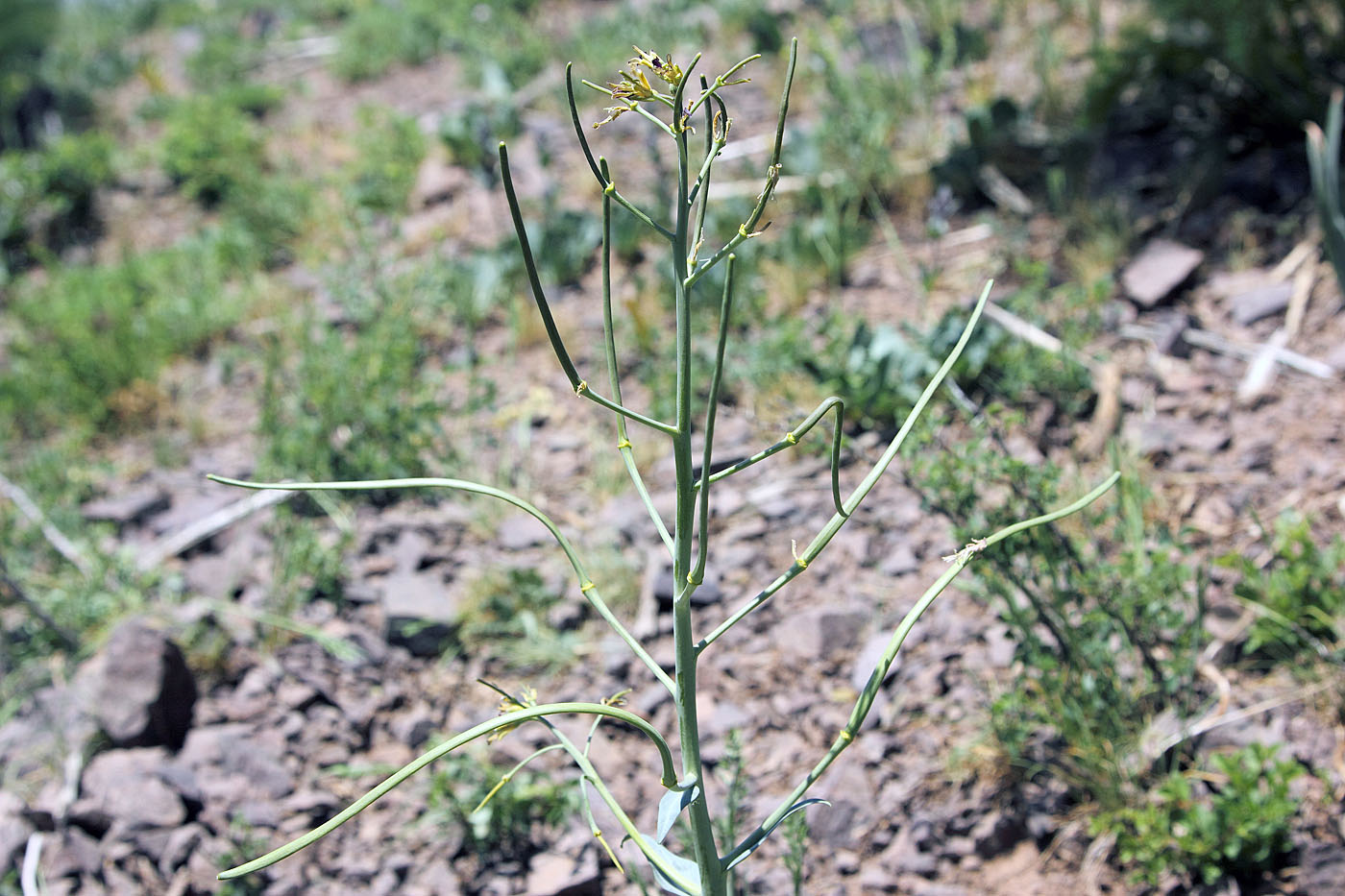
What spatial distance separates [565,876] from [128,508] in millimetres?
2086

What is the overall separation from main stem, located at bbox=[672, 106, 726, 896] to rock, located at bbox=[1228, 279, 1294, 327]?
7.91 ft

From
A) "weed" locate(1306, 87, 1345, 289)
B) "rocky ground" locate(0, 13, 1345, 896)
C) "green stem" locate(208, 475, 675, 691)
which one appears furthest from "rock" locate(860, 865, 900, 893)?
"weed" locate(1306, 87, 1345, 289)

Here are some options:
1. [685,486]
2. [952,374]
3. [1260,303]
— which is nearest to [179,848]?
[685,486]

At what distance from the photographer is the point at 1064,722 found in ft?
6.62

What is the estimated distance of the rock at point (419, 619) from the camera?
2715mm

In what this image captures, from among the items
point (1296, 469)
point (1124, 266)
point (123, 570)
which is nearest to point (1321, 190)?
point (1296, 469)

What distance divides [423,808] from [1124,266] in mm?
2587

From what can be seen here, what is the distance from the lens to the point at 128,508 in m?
3.37

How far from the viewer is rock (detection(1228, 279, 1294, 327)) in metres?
3.09

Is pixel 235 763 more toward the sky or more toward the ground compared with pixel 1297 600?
more toward the ground

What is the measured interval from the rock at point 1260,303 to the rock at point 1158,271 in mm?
171

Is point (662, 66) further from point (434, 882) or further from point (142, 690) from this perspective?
point (142, 690)

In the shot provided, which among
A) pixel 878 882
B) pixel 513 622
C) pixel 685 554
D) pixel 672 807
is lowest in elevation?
pixel 878 882

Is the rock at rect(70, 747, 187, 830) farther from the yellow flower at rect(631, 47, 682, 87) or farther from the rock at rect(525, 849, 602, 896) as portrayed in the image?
the yellow flower at rect(631, 47, 682, 87)
